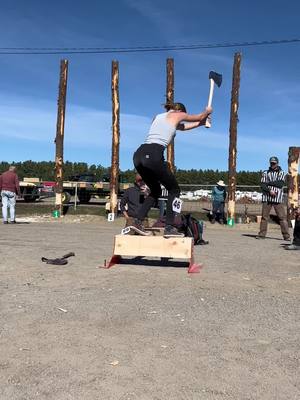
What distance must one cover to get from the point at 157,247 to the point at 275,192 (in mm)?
6778

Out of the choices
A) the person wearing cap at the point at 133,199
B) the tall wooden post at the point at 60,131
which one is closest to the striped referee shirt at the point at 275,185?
the person wearing cap at the point at 133,199

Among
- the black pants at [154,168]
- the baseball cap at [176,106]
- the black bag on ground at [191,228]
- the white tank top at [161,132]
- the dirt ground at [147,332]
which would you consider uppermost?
the baseball cap at [176,106]

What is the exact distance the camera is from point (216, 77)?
315 inches

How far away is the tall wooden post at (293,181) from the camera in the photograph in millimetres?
19500

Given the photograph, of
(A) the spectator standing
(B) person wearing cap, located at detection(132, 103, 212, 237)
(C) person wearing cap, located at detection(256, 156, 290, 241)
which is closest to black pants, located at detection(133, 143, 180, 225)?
(B) person wearing cap, located at detection(132, 103, 212, 237)

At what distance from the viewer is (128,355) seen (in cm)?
399

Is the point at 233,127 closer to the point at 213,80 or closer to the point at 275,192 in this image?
the point at 275,192

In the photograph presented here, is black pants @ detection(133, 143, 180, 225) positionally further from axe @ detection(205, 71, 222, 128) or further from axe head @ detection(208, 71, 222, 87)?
axe head @ detection(208, 71, 222, 87)

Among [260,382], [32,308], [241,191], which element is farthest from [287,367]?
[241,191]

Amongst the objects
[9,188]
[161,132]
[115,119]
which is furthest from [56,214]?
[161,132]

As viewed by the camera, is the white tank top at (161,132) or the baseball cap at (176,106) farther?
the baseball cap at (176,106)

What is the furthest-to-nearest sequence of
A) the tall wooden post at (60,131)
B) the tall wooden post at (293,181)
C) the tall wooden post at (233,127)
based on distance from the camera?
the tall wooden post at (60,131)
the tall wooden post at (233,127)
the tall wooden post at (293,181)

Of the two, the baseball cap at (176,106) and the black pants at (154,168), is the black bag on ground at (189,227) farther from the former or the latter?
the baseball cap at (176,106)

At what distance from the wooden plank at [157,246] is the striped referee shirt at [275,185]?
6.57m
